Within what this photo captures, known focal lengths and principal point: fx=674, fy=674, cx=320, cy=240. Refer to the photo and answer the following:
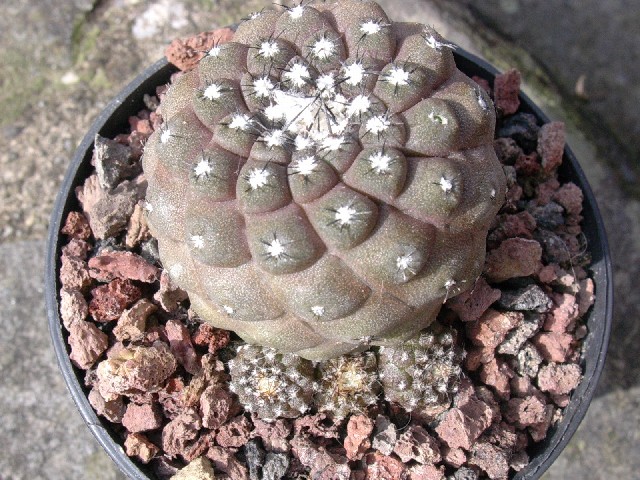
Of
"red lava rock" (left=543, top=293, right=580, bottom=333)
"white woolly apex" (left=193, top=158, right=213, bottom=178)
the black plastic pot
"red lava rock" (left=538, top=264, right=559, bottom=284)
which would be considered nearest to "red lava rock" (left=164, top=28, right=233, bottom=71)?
the black plastic pot

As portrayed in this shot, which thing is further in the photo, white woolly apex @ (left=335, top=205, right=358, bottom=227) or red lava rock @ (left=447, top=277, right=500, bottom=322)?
red lava rock @ (left=447, top=277, right=500, bottom=322)

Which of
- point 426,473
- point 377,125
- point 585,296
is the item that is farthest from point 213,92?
point 585,296

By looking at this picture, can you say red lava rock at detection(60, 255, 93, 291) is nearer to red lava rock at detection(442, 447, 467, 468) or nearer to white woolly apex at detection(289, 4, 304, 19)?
white woolly apex at detection(289, 4, 304, 19)

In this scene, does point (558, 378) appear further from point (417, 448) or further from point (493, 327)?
point (417, 448)

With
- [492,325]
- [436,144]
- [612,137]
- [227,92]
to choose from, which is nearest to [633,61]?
[612,137]

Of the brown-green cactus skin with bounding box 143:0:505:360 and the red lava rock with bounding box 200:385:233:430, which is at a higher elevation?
the brown-green cactus skin with bounding box 143:0:505:360
